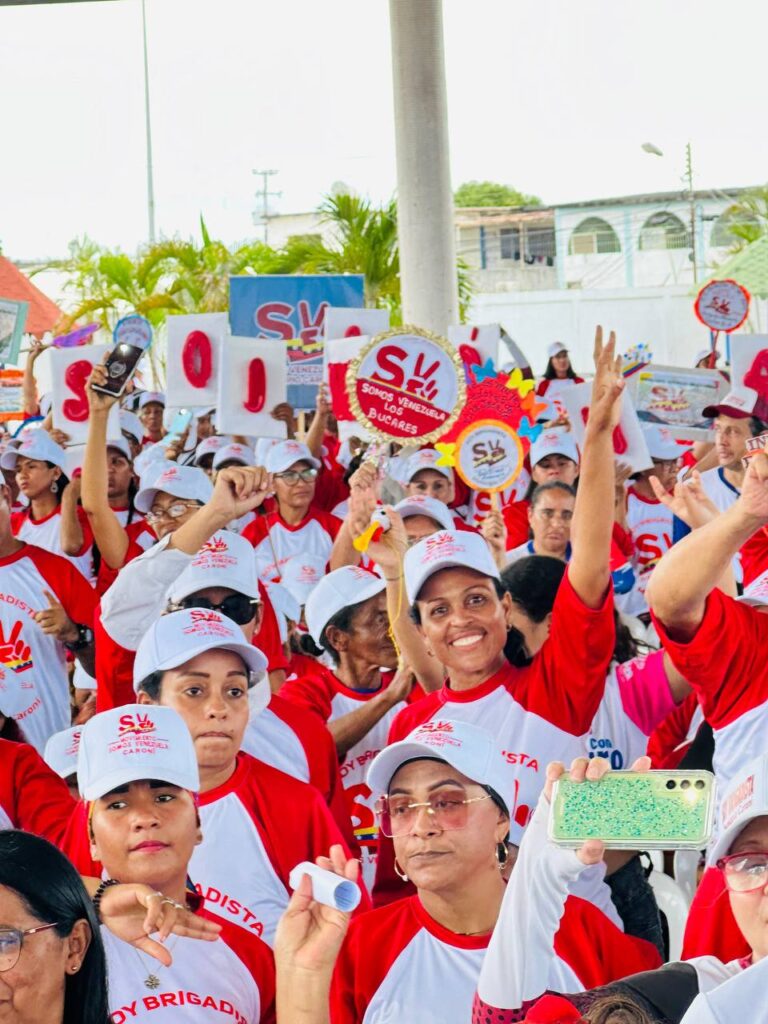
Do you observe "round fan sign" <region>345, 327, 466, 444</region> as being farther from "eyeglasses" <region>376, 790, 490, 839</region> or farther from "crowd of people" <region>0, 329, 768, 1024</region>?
"eyeglasses" <region>376, 790, 490, 839</region>

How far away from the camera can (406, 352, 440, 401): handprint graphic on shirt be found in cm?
684

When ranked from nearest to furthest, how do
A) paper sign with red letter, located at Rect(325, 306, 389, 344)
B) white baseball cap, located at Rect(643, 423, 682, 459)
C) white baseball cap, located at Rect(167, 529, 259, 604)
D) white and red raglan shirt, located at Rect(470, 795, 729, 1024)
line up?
white and red raglan shirt, located at Rect(470, 795, 729, 1024)
white baseball cap, located at Rect(167, 529, 259, 604)
white baseball cap, located at Rect(643, 423, 682, 459)
paper sign with red letter, located at Rect(325, 306, 389, 344)

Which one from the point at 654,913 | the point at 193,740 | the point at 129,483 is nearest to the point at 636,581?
the point at 129,483

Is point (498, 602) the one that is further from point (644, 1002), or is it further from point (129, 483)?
point (129, 483)

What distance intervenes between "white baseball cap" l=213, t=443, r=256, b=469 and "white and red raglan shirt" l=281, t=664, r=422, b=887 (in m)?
3.51

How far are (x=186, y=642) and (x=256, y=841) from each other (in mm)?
543

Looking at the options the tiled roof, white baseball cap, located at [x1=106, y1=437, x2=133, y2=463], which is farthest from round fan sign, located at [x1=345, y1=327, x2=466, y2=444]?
the tiled roof

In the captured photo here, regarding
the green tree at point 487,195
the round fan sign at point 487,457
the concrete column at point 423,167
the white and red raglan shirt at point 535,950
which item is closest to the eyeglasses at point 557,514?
the round fan sign at point 487,457

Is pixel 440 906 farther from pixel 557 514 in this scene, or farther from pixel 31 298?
pixel 31 298

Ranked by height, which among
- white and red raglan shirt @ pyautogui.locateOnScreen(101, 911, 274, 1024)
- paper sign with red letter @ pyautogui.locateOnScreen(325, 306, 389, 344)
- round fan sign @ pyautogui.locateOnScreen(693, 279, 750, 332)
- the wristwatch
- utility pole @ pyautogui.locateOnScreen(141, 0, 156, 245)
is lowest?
white and red raglan shirt @ pyautogui.locateOnScreen(101, 911, 274, 1024)

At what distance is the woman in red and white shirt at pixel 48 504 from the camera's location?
24.2 ft

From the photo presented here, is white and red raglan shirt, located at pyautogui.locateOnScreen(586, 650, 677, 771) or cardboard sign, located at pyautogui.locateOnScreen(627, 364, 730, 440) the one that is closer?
white and red raglan shirt, located at pyautogui.locateOnScreen(586, 650, 677, 771)

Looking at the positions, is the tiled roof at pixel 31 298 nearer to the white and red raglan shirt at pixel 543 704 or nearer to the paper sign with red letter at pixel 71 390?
the paper sign with red letter at pixel 71 390

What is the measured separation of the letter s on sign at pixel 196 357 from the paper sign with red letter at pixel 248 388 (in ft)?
3.93
